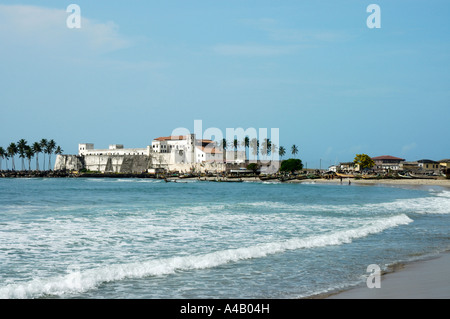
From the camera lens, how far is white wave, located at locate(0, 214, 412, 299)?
24.0 feet

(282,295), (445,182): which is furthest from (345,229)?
(445,182)

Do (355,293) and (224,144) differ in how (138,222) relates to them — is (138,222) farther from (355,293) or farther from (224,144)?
(224,144)

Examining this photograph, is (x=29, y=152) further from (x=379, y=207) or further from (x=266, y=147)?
(x=379, y=207)

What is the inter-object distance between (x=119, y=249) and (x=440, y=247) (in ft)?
27.6

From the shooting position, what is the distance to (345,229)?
1519cm

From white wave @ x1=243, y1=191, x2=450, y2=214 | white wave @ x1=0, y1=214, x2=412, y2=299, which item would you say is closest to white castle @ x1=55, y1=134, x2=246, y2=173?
white wave @ x1=243, y1=191, x2=450, y2=214

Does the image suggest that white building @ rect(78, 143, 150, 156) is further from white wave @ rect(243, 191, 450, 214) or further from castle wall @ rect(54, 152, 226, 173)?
white wave @ rect(243, 191, 450, 214)

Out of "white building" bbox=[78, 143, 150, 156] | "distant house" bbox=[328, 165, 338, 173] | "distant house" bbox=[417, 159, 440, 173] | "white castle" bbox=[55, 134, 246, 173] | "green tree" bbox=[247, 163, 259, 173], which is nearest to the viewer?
"distant house" bbox=[417, 159, 440, 173]

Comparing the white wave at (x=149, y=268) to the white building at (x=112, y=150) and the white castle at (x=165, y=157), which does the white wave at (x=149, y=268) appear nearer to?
the white castle at (x=165, y=157)

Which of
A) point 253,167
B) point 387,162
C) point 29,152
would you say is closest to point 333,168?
point 387,162

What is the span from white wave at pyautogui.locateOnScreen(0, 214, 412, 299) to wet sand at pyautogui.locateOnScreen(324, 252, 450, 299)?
3.13 meters

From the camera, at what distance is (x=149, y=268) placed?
886 cm

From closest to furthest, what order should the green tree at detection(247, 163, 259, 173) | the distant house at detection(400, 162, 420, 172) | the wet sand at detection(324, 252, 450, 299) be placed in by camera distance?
the wet sand at detection(324, 252, 450, 299) < the distant house at detection(400, 162, 420, 172) < the green tree at detection(247, 163, 259, 173)

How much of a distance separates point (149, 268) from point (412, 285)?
490cm
